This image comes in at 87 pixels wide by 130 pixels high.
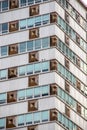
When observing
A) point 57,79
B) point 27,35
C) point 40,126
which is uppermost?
point 27,35

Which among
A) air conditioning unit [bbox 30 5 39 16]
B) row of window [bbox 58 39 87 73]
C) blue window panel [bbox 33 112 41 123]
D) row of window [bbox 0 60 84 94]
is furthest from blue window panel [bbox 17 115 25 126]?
air conditioning unit [bbox 30 5 39 16]

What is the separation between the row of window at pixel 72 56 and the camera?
98575 mm

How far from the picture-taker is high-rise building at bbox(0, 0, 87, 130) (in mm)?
94125

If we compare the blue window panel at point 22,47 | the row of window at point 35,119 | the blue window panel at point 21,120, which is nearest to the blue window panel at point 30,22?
the blue window panel at point 22,47

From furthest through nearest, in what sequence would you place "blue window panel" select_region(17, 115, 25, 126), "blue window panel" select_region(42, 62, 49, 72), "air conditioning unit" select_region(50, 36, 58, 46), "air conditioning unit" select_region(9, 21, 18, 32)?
"air conditioning unit" select_region(9, 21, 18, 32) < "air conditioning unit" select_region(50, 36, 58, 46) < "blue window panel" select_region(42, 62, 49, 72) < "blue window panel" select_region(17, 115, 25, 126)

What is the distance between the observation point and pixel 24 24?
9962 centimetres

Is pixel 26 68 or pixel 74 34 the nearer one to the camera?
pixel 26 68

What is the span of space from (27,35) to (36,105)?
1036cm

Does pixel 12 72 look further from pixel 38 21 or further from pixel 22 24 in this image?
→ pixel 38 21

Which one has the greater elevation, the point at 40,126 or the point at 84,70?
the point at 84,70

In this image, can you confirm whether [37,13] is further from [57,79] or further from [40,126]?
[40,126]

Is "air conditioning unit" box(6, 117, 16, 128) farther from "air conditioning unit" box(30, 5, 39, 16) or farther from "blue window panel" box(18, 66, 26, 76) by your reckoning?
"air conditioning unit" box(30, 5, 39, 16)

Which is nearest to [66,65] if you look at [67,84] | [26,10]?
[67,84]

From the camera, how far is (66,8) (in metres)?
102
